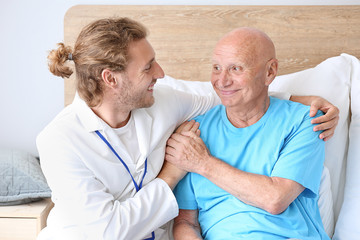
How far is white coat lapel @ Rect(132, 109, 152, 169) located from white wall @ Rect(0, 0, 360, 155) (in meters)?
0.90

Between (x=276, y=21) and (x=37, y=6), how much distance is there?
1.26m

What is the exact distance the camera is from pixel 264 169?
165 cm

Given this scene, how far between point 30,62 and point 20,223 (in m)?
0.92

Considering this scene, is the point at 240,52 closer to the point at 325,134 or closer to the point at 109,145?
the point at 325,134

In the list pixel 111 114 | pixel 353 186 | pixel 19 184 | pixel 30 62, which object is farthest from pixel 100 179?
pixel 30 62

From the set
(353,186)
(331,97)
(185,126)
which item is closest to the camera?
(185,126)

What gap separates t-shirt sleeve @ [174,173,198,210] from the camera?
5.74ft

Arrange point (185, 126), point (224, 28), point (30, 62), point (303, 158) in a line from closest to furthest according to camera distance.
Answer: point (303, 158)
point (185, 126)
point (224, 28)
point (30, 62)

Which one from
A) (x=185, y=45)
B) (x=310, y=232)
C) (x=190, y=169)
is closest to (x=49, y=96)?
(x=185, y=45)

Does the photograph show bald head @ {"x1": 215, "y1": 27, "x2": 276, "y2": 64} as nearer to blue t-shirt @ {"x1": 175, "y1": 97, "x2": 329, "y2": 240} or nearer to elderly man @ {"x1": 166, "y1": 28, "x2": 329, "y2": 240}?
elderly man @ {"x1": 166, "y1": 28, "x2": 329, "y2": 240}

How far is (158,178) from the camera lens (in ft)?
5.56

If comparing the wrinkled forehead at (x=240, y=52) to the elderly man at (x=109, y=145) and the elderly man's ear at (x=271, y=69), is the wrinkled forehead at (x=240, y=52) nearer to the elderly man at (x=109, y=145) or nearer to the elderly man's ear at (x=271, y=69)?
the elderly man's ear at (x=271, y=69)

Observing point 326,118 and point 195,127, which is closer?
point 326,118

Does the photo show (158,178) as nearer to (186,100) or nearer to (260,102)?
(186,100)
